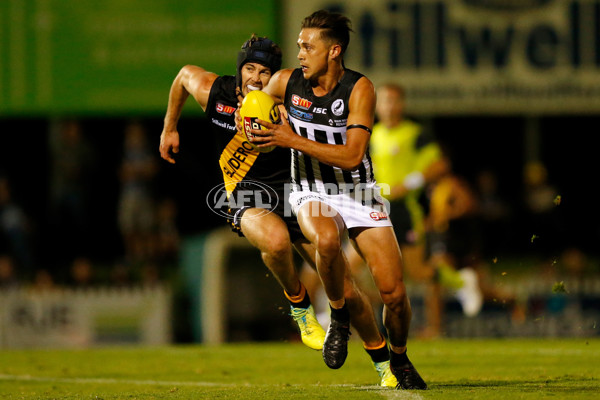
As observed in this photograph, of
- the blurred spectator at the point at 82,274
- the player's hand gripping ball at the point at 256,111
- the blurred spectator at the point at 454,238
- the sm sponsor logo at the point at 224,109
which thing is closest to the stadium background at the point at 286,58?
the blurred spectator at the point at 82,274

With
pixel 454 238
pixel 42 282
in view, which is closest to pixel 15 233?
pixel 42 282

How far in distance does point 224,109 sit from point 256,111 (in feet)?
3.32

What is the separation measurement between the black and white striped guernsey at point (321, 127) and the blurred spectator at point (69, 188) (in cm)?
883

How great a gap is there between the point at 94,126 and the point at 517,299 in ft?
24.3

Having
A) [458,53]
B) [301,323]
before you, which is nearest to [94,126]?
[458,53]

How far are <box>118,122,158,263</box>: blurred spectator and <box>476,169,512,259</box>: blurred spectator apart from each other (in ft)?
16.0

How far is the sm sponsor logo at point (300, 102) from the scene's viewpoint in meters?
7.49

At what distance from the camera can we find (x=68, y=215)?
16188mm

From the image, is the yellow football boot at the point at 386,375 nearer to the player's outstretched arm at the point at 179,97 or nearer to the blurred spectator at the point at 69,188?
the player's outstretched arm at the point at 179,97

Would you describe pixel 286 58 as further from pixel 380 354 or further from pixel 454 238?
pixel 380 354

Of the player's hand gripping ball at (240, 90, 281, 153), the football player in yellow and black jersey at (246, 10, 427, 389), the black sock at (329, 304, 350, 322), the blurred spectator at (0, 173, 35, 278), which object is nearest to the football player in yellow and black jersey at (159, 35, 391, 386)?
the black sock at (329, 304, 350, 322)

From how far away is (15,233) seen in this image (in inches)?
612

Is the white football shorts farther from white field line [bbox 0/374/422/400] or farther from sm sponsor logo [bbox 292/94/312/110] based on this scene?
white field line [bbox 0/374/422/400]

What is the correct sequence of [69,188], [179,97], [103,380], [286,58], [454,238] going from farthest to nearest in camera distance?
[69,188]
[286,58]
[454,238]
[103,380]
[179,97]
